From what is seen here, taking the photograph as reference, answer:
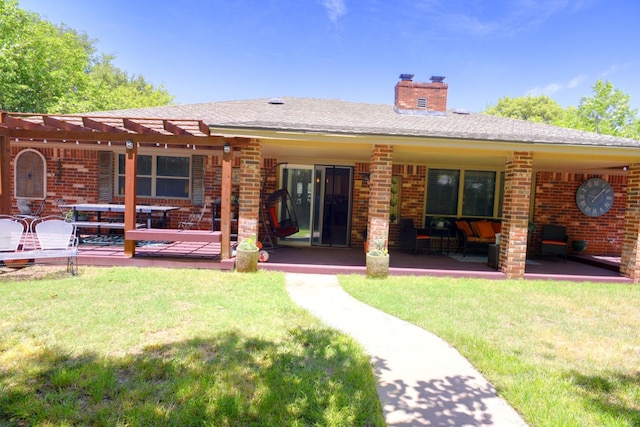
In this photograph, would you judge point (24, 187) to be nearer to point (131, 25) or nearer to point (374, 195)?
point (131, 25)

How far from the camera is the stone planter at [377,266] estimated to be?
6.10 meters

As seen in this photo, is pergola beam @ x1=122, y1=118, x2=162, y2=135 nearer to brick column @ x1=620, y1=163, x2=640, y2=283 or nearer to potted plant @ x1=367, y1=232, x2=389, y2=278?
potted plant @ x1=367, y1=232, x2=389, y2=278

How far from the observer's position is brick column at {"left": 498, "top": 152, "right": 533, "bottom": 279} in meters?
6.23

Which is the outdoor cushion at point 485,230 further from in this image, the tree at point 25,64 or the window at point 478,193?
the tree at point 25,64

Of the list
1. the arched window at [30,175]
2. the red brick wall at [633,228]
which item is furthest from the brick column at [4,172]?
the red brick wall at [633,228]

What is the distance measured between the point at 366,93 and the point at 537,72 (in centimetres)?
909

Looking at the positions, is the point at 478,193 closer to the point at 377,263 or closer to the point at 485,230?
the point at 485,230

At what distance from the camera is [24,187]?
850 cm

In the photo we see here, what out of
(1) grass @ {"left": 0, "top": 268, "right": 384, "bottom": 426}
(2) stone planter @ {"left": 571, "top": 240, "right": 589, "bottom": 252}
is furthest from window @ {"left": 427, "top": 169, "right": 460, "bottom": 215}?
(1) grass @ {"left": 0, "top": 268, "right": 384, "bottom": 426}

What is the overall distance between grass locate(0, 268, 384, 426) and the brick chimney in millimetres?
7308

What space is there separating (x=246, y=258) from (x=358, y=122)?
3.70m

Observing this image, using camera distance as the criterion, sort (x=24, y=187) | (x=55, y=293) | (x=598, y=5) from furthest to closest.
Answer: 1. (x=24, y=187)
2. (x=598, y=5)
3. (x=55, y=293)

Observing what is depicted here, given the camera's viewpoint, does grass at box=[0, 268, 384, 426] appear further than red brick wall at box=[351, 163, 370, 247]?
No

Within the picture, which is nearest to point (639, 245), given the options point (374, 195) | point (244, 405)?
point (374, 195)
